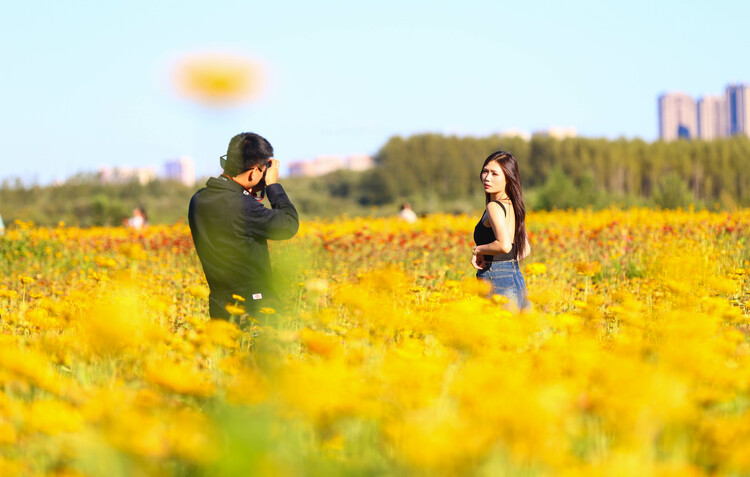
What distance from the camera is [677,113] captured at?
490 ft

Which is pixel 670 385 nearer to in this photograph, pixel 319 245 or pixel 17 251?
pixel 319 245

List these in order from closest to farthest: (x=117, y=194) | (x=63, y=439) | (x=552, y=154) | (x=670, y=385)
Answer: (x=670, y=385) < (x=63, y=439) < (x=117, y=194) < (x=552, y=154)

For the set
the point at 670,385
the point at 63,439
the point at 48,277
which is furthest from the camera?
the point at 48,277

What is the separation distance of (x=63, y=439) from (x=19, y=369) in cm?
30

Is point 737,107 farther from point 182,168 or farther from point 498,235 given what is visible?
point 498,235

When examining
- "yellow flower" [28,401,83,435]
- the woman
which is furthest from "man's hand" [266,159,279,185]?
"yellow flower" [28,401,83,435]

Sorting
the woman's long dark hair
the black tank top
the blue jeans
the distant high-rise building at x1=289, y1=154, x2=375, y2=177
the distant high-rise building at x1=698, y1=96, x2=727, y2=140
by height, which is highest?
the distant high-rise building at x1=698, y1=96, x2=727, y2=140

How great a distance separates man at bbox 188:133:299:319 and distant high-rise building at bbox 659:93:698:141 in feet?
504

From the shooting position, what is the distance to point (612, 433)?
7.18 feet

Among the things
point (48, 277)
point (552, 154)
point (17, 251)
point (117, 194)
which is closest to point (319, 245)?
point (48, 277)

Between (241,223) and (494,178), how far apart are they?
4.83 ft

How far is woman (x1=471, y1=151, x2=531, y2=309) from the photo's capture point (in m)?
4.28

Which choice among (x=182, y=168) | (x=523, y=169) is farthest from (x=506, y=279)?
(x=182, y=168)

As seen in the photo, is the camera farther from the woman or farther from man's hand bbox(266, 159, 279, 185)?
the woman
